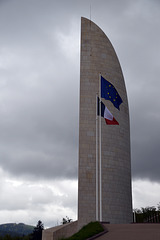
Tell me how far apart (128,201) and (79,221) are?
463cm

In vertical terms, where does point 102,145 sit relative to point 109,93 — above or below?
below

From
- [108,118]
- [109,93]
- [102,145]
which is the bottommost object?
[102,145]

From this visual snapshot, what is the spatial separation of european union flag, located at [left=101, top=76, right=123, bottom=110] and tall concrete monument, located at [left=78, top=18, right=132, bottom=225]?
3.63ft

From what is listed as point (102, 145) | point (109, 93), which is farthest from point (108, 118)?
point (102, 145)

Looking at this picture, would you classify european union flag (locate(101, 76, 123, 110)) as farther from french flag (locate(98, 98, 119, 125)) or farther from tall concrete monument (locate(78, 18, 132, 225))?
french flag (locate(98, 98, 119, 125))

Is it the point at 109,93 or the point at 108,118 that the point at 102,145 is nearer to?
the point at 109,93

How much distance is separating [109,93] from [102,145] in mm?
3718

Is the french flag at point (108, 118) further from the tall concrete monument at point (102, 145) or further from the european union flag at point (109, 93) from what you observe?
the tall concrete monument at point (102, 145)

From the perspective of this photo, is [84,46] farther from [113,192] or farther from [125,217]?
[125,217]

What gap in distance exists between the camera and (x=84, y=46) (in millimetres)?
27016

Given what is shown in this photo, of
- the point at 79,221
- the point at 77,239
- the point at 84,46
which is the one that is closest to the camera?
the point at 77,239

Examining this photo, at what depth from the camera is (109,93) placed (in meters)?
24.2

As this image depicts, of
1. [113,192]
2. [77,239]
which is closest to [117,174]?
[113,192]

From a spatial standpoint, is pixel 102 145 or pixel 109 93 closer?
pixel 109 93
